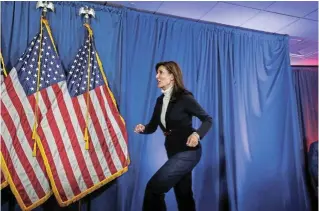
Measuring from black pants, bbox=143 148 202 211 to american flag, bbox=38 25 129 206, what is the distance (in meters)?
0.78

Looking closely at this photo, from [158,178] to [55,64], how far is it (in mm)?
1490

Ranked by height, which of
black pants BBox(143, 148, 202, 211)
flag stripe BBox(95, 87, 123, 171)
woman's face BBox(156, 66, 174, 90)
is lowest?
black pants BBox(143, 148, 202, 211)

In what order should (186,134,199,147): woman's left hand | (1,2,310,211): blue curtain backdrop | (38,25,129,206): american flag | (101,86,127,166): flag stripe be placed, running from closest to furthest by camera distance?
(186,134,199,147): woman's left hand < (38,25,129,206): american flag < (101,86,127,166): flag stripe < (1,2,310,211): blue curtain backdrop

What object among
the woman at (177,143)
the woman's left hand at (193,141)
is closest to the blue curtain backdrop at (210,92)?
the woman at (177,143)

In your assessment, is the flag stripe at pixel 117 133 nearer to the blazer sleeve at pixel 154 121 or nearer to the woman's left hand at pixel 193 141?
the blazer sleeve at pixel 154 121

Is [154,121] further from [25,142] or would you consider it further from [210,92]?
[210,92]

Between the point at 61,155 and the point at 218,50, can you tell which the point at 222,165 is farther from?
the point at 61,155

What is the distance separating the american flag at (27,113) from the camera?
2.26m

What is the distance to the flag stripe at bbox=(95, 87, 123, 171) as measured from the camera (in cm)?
258

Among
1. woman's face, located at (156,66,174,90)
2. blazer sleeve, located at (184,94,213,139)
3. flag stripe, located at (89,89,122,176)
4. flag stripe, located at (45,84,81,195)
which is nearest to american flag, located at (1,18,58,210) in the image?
flag stripe, located at (45,84,81,195)

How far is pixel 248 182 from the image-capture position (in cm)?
326

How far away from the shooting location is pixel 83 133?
8.20 feet

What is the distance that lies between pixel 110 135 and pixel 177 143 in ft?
2.81

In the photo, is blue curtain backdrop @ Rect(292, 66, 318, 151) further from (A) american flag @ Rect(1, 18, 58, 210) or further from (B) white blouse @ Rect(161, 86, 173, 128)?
(A) american flag @ Rect(1, 18, 58, 210)
